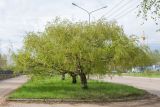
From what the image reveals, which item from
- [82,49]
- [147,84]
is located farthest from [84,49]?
[147,84]

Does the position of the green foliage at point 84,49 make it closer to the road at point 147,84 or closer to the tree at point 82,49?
the tree at point 82,49

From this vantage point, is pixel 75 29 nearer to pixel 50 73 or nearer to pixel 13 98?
pixel 50 73

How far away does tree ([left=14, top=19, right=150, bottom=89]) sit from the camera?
1058 inches

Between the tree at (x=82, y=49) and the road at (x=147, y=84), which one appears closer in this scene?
the tree at (x=82, y=49)

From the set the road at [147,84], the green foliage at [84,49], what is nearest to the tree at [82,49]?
the green foliage at [84,49]

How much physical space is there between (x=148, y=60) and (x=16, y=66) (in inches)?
364

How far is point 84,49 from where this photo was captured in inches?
1048

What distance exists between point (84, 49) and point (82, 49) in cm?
12

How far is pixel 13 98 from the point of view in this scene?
79.4ft

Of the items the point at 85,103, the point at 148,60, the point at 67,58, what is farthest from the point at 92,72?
the point at 85,103

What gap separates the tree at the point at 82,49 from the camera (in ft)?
88.2

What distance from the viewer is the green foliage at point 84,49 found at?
88.1 feet

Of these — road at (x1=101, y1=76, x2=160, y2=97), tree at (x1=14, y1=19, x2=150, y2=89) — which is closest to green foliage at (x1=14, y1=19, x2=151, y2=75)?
tree at (x1=14, y1=19, x2=150, y2=89)

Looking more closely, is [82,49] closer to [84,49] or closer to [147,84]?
[84,49]
